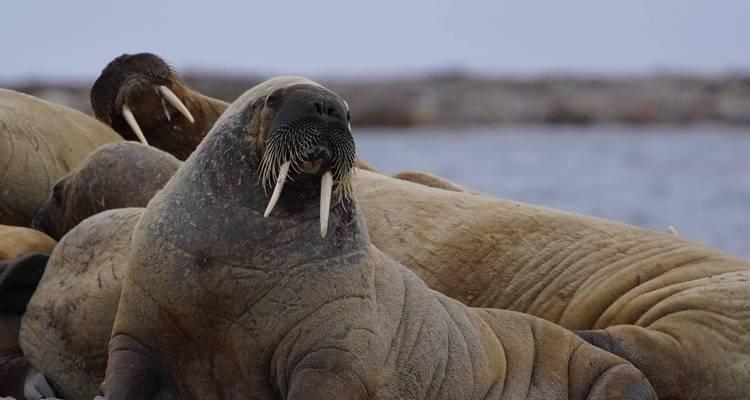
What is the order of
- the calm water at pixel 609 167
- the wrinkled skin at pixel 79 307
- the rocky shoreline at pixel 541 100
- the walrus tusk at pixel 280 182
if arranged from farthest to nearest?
the rocky shoreline at pixel 541 100 < the calm water at pixel 609 167 < the wrinkled skin at pixel 79 307 < the walrus tusk at pixel 280 182

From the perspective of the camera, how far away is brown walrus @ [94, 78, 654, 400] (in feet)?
18.1

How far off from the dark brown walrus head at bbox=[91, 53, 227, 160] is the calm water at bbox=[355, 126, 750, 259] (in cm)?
669

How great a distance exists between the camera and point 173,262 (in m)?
5.62

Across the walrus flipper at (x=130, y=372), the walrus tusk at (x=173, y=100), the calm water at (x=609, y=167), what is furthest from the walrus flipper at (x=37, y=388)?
the calm water at (x=609, y=167)

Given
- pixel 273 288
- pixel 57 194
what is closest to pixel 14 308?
pixel 57 194

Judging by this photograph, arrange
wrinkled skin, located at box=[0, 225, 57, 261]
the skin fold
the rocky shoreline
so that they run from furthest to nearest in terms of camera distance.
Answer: the rocky shoreline < wrinkled skin, located at box=[0, 225, 57, 261] < the skin fold

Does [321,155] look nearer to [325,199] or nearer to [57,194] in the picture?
[325,199]

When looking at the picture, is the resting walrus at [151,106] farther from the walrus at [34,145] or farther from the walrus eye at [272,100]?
the walrus eye at [272,100]

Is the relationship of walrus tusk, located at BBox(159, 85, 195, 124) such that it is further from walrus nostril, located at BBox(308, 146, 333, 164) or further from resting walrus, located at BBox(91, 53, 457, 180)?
walrus nostril, located at BBox(308, 146, 333, 164)

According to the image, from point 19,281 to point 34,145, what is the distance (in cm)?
198

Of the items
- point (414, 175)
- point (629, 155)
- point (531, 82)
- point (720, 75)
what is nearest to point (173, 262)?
point (414, 175)

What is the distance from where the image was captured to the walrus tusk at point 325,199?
549 centimetres

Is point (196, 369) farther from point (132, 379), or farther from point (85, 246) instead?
point (85, 246)

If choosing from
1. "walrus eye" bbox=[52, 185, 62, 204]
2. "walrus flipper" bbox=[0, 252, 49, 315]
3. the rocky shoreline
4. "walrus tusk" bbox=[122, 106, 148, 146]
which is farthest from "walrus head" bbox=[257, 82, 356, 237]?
the rocky shoreline
